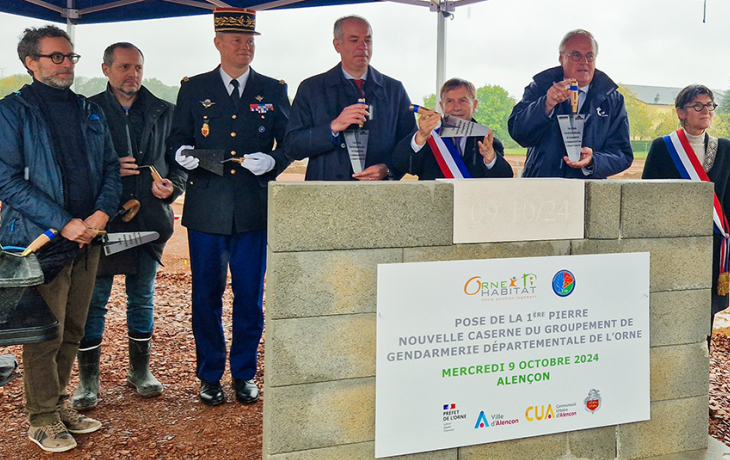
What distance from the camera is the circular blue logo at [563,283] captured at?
2.60 m

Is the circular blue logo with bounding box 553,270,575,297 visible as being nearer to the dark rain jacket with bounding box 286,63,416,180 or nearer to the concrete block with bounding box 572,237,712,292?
the concrete block with bounding box 572,237,712,292

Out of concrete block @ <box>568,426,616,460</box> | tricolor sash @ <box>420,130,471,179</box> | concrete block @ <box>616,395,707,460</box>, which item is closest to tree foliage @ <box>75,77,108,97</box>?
tricolor sash @ <box>420,130,471,179</box>

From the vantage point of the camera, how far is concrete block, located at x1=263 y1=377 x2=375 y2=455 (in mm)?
2381

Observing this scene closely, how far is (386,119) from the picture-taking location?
11.2 feet

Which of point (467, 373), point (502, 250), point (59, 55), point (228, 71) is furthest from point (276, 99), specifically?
point (467, 373)

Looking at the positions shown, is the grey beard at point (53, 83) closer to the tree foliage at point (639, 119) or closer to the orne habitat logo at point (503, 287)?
the orne habitat logo at point (503, 287)

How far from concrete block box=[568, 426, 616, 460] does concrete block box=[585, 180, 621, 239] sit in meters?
0.80

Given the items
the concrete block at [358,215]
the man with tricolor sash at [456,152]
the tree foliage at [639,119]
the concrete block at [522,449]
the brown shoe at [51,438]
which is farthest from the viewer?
the tree foliage at [639,119]

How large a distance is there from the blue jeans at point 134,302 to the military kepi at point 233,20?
1.28 metres

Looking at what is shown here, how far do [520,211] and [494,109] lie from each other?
2.46 meters

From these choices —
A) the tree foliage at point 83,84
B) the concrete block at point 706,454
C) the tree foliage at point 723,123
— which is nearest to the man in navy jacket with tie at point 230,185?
the concrete block at point 706,454

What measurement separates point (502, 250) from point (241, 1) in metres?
3.14

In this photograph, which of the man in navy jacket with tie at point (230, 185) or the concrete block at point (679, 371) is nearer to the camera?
the concrete block at point (679, 371)

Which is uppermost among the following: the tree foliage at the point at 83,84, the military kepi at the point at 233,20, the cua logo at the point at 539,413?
the tree foliage at the point at 83,84
